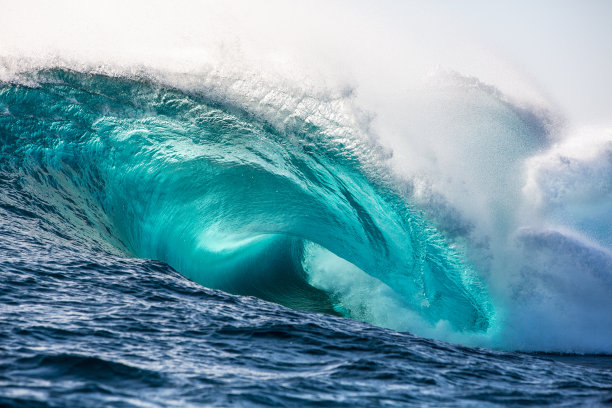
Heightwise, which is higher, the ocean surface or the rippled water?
the ocean surface

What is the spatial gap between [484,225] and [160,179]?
4.30 metres

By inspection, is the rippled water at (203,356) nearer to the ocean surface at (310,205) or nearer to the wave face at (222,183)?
the ocean surface at (310,205)

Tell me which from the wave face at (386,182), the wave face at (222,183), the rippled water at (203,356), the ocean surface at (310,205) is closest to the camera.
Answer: the rippled water at (203,356)

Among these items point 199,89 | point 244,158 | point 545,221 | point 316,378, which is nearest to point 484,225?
point 545,221

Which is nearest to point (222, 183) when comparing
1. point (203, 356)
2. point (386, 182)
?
point (386, 182)

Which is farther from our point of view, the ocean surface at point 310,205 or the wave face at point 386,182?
the wave face at point 386,182

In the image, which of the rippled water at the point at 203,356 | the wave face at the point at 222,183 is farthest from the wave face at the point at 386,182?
the rippled water at the point at 203,356

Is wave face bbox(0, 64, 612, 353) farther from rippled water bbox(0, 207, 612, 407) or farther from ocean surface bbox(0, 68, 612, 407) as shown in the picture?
rippled water bbox(0, 207, 612, 407)

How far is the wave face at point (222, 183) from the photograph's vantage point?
652 cm

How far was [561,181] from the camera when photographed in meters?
7.29

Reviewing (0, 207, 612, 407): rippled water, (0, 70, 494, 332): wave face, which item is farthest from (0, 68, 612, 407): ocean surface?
(0, 207, 612, 407): rippled water

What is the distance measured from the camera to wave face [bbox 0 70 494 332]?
652cm

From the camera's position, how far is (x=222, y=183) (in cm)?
741

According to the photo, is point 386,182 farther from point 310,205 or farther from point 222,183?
point 222,183
